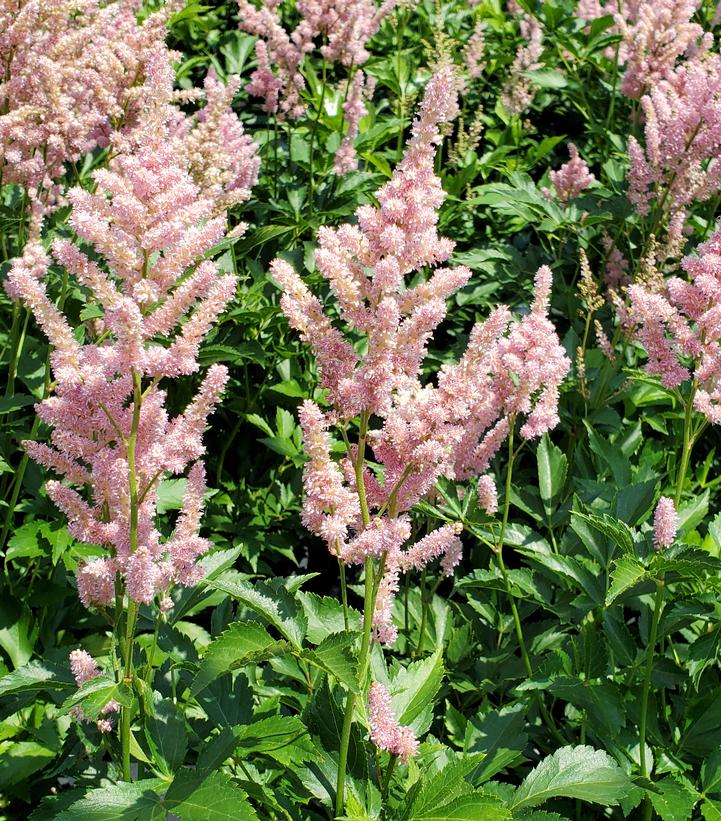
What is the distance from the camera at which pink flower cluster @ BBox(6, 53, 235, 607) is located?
207 cm

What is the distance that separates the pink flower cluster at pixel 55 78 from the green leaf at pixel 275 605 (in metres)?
1.83

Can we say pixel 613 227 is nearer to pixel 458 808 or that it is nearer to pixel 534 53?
pixel 534 53

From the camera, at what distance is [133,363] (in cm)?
203

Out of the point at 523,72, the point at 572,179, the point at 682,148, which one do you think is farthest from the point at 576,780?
the point at 523,72

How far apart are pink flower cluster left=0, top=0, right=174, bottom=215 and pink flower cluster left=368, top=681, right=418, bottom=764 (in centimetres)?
Answer: 216

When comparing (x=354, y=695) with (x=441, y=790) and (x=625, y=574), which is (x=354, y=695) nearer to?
(x=441, y=790)

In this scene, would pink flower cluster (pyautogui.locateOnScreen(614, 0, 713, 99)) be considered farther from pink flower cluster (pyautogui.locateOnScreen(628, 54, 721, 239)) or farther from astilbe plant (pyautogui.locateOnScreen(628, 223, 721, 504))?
astilbe plant (pyautogui.locateOnScreen(628, 223, 721, 504))

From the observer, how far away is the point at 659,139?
4031mm

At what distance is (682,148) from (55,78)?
2376 millimetres

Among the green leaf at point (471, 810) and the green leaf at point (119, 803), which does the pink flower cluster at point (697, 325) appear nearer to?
the green leaf at point (471, 810)

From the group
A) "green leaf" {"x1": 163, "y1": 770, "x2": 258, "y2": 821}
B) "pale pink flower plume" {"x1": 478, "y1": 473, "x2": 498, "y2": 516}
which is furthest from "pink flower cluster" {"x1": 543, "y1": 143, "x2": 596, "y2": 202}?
"green leaf" {"x1": 163, "y1": 770, "x2": 258, "y2": 821}

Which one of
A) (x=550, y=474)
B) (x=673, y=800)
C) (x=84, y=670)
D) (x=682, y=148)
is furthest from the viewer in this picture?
(x=682, y=148)

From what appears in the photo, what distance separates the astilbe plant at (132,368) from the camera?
2.07 meters

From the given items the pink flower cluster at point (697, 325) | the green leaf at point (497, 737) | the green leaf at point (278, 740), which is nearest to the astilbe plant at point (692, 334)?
the pink flower cluster at point (697, 325)
